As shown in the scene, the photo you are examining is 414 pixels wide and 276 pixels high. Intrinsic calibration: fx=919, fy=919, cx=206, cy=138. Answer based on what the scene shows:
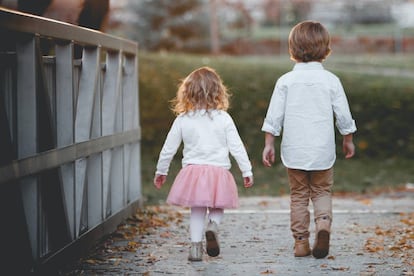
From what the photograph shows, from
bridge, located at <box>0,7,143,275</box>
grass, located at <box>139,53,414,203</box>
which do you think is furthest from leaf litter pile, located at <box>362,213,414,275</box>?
grass, located at <box>139,53,414,203</box>

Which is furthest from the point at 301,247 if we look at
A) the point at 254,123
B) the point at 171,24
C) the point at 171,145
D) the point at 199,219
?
the point at 171,24

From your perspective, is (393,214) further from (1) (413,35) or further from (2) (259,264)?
(1) (413,35)

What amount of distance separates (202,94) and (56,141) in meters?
1.11

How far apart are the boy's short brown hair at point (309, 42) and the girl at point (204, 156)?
24.0 inches

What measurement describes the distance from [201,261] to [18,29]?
89.1 inches

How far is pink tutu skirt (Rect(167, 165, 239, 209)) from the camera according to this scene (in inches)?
246

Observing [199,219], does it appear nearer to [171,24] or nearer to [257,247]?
[257,247]

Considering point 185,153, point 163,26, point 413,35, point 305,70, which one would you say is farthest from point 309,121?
point 413,35

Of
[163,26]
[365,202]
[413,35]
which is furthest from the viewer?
[413,35]

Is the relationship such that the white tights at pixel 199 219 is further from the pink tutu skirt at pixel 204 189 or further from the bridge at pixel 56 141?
the bridge at pixel 56 141

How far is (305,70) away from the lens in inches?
258

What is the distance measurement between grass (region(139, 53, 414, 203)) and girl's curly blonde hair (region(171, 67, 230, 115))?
5.09 metres

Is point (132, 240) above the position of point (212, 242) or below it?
below

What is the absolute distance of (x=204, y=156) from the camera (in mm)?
6348
